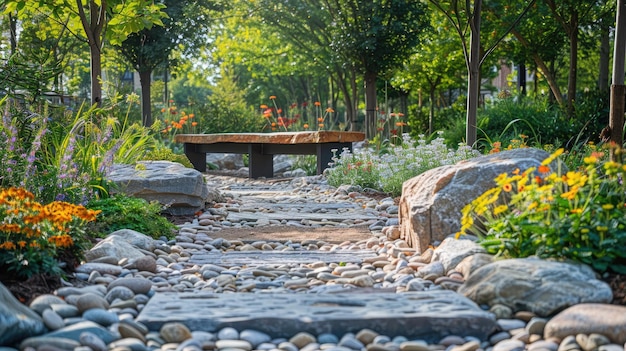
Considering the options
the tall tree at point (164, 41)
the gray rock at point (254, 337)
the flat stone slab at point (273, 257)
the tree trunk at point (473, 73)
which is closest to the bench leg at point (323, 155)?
the tree trunk at point (473, 73)

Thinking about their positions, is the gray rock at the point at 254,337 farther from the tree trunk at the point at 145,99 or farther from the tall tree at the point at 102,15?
the tree trunk at the point at 145,99

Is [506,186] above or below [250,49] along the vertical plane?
below

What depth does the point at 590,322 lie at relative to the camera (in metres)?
3.28

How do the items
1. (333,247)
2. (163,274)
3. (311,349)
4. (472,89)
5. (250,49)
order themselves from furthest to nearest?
(250,49), (472,89), (333,247), (163,274), (311,349)

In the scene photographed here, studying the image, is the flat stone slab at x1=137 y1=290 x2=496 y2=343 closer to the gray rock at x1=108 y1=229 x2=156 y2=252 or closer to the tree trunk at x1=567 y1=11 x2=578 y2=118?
the gray rock at x1=108 y1=229 x2=156 y2=252

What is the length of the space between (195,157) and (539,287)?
1187 cm

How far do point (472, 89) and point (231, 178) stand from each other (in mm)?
5611

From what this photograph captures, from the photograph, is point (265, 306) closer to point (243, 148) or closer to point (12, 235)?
point (12, 235)

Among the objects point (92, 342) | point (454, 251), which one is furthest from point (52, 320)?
point (454, 251)

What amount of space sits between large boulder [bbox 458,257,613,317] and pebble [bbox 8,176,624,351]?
0.22 ft

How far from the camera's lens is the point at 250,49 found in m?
24.0

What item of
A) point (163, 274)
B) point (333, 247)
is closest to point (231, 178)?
point (333, 247)

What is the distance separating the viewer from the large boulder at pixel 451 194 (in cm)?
519

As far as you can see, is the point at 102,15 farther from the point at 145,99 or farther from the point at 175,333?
the point at 145,99
